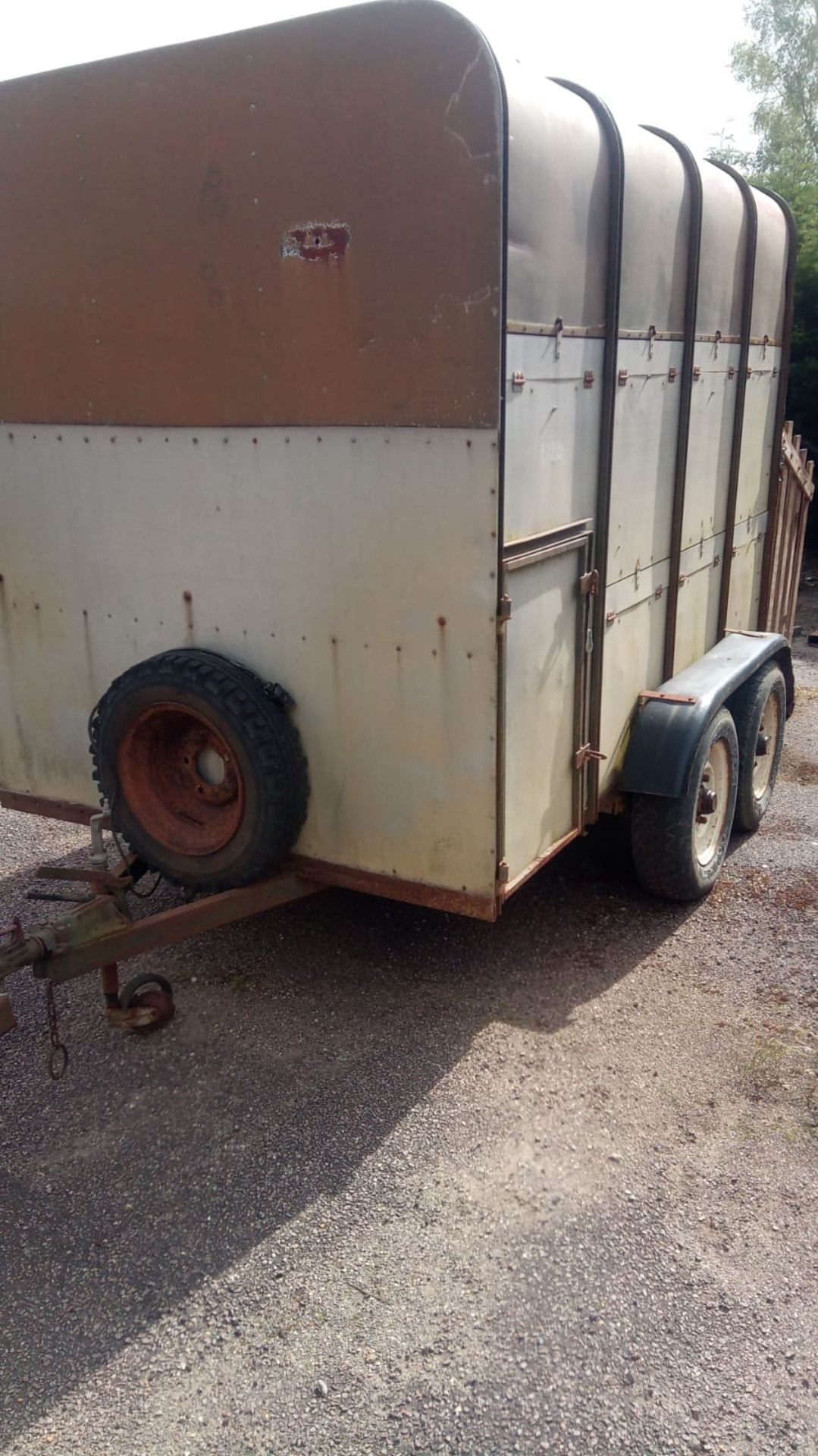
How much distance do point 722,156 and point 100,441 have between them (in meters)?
24.8

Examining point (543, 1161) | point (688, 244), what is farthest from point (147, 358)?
point (543, 1161)

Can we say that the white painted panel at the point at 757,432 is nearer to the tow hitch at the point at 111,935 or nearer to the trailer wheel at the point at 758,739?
the trailer wheel at the point at 758,739

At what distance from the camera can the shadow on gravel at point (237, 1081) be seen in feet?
9.46

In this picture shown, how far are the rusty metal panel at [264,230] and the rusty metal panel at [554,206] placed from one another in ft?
0.50

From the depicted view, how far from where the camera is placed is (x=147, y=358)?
3.69m

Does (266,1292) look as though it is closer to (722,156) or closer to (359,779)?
(359,779)

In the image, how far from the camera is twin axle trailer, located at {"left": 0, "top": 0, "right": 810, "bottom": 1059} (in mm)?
3148

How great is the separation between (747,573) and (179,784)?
3.77 metres

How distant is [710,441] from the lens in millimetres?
5203

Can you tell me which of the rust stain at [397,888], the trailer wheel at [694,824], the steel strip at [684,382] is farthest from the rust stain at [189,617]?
the steel strip at [684,382]

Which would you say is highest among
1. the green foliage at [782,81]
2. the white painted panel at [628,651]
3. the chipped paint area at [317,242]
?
the green foliage at [782,81]

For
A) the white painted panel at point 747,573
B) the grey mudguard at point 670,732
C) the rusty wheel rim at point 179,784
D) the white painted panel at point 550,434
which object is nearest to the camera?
the white painted panel at point 550,434

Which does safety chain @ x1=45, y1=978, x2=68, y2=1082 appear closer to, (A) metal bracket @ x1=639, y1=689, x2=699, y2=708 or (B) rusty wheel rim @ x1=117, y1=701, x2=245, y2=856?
(B) rusty wheel rim @ x1=117, y1=701, x2=245, y2=856

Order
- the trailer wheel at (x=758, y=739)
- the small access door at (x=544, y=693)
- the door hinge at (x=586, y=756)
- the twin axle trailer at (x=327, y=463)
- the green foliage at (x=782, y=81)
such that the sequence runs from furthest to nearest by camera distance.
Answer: the green foliage at (x=782, y=81), the trailer wheel at (x=758, y=739), the door hinge at (x=586, y=756), the small access door at (x=544, y=693), the twin axle trailer at (x=327, y=463)
